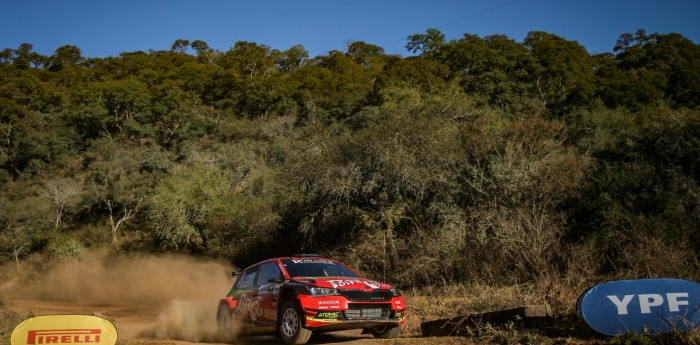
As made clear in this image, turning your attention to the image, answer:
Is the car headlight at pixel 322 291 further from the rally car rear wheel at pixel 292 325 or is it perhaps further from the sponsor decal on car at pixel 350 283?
the rally car rear wheel at pixel 292 325

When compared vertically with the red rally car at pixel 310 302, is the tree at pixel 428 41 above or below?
above

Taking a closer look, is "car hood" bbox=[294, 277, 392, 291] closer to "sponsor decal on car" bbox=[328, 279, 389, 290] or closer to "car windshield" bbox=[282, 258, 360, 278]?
"sponsor decal on car" bbox=[328, 279, 389, 290]

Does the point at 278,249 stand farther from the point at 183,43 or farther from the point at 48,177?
the point at 183,43

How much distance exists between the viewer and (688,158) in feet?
72.5

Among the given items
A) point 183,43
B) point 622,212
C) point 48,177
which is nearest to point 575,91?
point 622,212

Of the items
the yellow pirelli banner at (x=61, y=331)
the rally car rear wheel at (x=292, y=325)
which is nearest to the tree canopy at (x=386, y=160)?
the rally car rear wheel at (x=292, y=325)

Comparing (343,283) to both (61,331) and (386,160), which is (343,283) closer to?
Answer: (61,331)

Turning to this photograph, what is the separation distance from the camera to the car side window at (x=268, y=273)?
1134 centimetres

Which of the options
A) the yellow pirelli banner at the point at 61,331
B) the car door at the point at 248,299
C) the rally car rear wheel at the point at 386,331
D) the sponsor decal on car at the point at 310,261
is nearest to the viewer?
the yellow pirelli banner at the point at 61,331

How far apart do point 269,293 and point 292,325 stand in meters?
1.03

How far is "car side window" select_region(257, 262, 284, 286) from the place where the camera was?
11.3 m

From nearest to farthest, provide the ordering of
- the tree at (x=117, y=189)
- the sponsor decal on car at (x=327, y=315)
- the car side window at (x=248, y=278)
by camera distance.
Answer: the sponsor decal on car at (x=327, y=315) → the car side window at (x=248, y=278) → the tree at (x=117, y=189)

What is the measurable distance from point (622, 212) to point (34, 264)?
39.5m

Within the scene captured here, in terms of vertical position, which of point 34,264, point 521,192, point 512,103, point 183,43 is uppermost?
point 183,43
